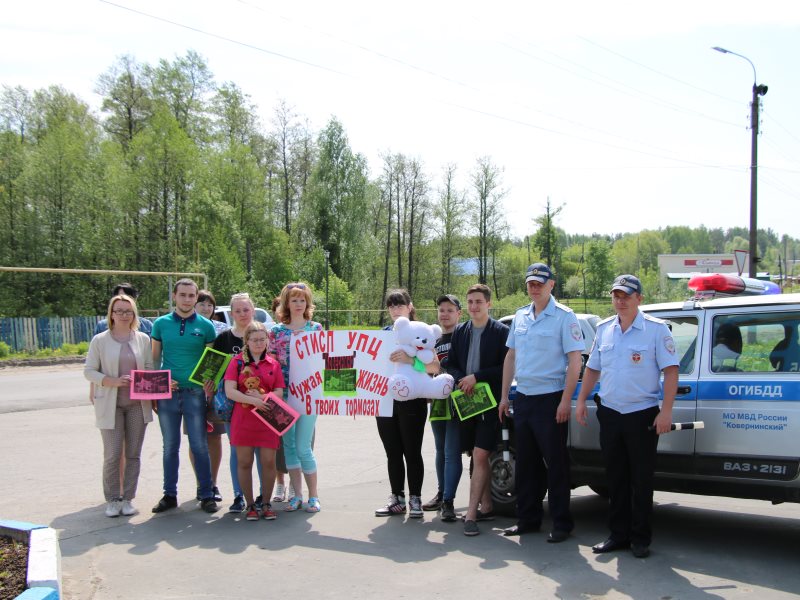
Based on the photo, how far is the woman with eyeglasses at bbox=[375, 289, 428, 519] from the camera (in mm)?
6602

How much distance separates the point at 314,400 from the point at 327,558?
1.72 meters

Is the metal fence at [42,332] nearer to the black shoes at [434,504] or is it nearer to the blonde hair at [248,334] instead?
the blonde hair at [248,334]

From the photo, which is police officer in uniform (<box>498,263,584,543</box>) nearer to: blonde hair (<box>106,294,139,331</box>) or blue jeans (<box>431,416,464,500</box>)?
blue jeans (<box>431,416,464,500</box>)

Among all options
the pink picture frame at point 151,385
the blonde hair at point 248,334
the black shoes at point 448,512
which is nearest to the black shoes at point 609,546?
the black shoes at point 448,512

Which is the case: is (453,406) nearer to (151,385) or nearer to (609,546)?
(609,546)

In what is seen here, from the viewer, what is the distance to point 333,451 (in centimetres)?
1003

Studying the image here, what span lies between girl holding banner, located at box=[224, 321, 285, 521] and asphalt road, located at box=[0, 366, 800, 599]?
1.26 ft

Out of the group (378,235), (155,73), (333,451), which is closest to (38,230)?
(155,73)

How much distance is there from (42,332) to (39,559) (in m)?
27.2

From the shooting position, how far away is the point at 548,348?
19.4ft

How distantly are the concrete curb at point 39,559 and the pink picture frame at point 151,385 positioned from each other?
1584 millimetres

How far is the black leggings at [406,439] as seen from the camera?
6.60 metres

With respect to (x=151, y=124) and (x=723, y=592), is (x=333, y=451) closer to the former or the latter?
(x=723, y=592)

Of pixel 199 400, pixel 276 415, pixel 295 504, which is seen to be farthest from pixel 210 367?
pixel 295 504
